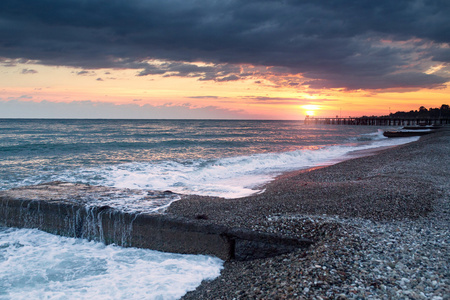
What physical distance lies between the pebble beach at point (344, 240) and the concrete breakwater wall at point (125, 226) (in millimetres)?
200

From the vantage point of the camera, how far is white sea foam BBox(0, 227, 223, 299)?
13.1 feet

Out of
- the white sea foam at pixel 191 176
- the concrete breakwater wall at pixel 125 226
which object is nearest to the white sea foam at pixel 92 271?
the concrete breakwater wall at pixel 125 226

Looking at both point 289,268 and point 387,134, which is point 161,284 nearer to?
point 289,268

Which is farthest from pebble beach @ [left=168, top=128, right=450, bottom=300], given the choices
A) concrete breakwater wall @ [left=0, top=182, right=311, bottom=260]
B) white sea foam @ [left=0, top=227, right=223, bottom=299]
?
white sea foam @ [left=0, top=227, right=223, bottom=299]

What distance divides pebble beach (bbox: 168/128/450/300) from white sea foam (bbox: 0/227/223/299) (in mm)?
459

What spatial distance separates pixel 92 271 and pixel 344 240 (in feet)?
12.4

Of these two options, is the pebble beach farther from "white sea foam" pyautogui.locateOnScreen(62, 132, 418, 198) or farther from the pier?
the pier

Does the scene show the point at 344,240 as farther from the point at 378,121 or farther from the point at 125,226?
the point at 378,121

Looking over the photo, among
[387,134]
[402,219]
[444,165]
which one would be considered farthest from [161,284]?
[387,134]

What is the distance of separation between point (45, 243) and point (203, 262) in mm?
3256

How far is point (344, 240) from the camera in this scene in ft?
13.5

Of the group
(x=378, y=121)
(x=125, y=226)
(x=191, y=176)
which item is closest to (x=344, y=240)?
(x=125, y=226)

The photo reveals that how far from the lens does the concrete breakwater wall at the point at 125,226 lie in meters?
4.60

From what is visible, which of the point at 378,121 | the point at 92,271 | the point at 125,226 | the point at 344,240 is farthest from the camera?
the point at 378,121
